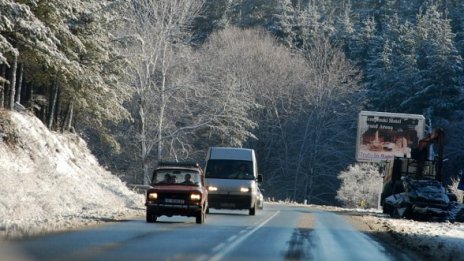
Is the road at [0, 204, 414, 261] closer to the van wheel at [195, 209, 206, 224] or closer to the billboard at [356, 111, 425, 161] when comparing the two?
the van wheel at [195, 209, 206, 224]

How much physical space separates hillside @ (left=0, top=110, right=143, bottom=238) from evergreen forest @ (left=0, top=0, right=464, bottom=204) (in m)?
1.61

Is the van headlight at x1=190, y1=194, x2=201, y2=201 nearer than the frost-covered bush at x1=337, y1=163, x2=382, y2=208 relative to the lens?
Yes

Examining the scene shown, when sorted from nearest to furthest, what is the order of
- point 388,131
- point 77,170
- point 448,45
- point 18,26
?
point 18,26 < point 77,170 < point 388,131 < point 448,45

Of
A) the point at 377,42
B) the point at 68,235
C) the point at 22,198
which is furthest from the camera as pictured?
the point at 377,42

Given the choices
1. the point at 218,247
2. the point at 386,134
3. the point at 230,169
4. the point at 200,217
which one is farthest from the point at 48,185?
the point at 386,134

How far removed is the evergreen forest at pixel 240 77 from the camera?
35.3m

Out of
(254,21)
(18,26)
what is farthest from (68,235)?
(254,21)

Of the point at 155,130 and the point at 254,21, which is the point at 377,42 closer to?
the point at 254,21

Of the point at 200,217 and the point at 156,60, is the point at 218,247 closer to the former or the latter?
the point at 200,217

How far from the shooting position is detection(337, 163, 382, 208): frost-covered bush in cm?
7406

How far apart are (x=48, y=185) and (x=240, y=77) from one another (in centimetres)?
4808

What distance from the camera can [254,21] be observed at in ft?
319

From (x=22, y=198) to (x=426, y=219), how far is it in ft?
68.8

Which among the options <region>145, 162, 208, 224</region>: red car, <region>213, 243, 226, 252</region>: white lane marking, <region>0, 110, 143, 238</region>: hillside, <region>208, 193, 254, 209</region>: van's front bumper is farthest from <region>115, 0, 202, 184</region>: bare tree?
<region>213, 243, 226, 252</region>: white lane marking
